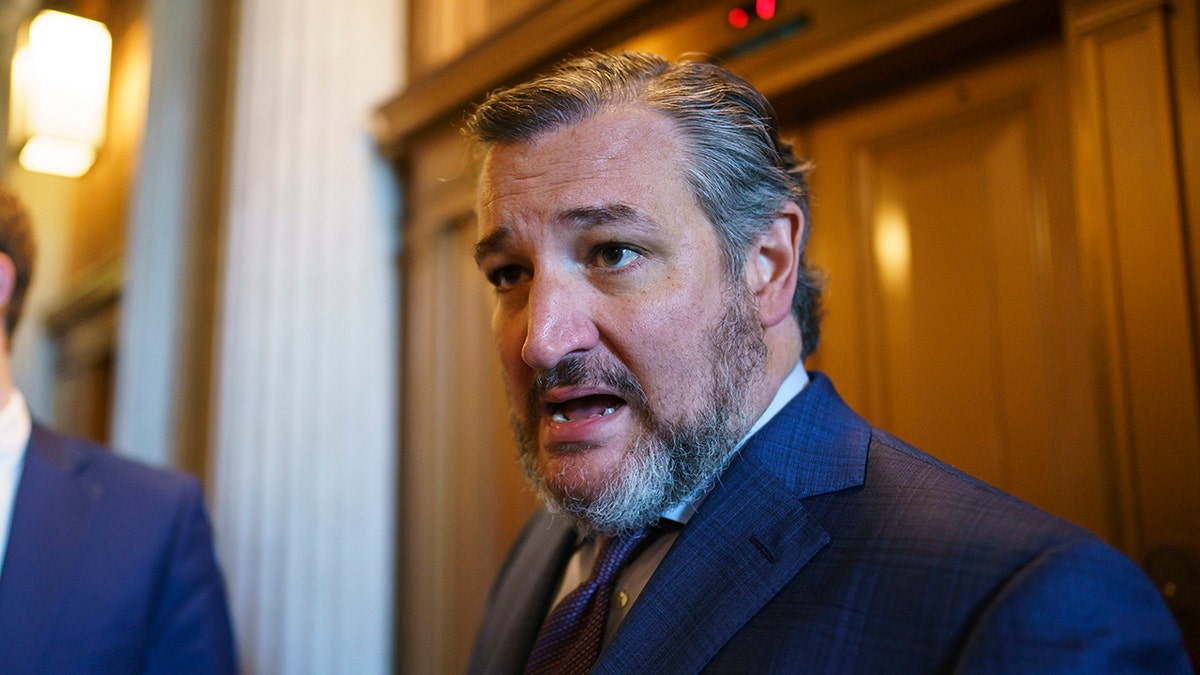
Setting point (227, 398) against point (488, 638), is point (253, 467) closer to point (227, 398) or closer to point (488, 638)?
point (227, 398)

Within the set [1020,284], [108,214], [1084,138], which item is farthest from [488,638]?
[108,214]

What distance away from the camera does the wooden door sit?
1.63m

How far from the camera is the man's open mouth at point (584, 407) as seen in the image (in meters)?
1.22

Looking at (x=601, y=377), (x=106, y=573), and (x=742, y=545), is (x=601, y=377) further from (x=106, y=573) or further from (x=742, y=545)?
(x=106, y=573)

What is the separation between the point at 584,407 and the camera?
4.06 ft

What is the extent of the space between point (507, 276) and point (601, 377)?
0.25 metres

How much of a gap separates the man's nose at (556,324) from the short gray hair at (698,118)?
0.21 meters

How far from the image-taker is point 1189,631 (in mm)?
1322

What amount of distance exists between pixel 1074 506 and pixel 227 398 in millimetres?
2490

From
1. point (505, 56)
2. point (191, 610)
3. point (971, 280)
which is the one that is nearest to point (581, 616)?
point (191, 610)

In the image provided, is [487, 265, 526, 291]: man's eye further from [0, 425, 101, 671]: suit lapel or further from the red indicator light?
the red indicator light

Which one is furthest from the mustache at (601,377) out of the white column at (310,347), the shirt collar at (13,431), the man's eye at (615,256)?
the white column at (310,347)

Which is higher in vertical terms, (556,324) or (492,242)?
(492,242)

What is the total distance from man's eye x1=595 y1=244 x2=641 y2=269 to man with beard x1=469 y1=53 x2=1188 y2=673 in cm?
1
